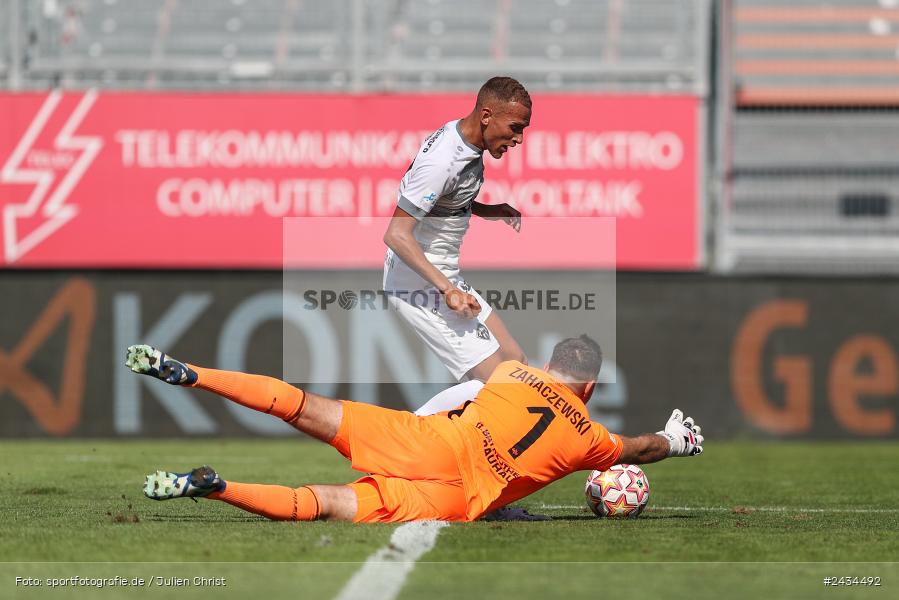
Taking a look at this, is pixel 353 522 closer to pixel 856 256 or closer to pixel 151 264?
pixel 151 264

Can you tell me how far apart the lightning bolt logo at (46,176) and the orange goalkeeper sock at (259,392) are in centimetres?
949

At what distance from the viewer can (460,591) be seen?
4.72 meters

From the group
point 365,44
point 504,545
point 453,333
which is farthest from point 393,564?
point 365,44

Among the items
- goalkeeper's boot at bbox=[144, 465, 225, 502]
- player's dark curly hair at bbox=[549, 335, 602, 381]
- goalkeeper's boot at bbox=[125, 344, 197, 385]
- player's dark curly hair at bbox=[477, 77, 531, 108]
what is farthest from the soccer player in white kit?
goalkeeper's boot at bbox=[144, 465, 225, 502]

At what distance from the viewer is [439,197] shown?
7.54 m

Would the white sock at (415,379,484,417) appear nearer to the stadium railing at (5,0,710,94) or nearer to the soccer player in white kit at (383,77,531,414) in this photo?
the soccer player in white kit at (383,77,531,414)

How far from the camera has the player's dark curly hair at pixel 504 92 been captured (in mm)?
7344

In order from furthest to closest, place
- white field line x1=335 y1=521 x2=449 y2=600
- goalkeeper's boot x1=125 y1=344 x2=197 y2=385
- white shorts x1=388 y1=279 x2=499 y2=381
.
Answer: white shorts x1=388 y1=279 x2=499 y2=381 → goalkeeper's boot x1=125 y1=344 x2=197 y2=385 → white field line x1=335 y1=521 x2=449 y2=600

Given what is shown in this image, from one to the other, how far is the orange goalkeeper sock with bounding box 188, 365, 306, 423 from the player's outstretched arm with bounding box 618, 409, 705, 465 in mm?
1607

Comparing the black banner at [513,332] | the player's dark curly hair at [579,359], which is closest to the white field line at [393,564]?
the player's dark curly hair at [579,359]

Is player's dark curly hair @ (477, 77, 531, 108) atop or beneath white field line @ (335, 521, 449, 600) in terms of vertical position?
atop

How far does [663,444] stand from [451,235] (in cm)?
189

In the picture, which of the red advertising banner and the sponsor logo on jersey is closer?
the sponsor logo on jersey

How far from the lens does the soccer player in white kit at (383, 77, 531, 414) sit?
289 inches
